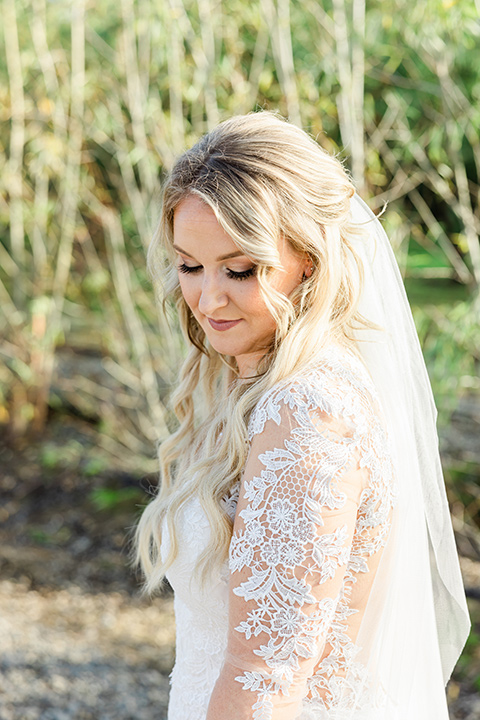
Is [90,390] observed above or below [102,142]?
below

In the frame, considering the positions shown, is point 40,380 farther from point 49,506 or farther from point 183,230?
point 183,230

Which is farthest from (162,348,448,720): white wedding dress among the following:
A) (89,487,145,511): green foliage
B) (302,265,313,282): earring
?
(89,487,145,511): green foliage

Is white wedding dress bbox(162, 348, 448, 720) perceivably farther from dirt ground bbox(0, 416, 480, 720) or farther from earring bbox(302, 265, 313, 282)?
dirt ground bbox(0, 416, 480, 720)

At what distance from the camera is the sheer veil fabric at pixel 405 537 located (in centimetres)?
138

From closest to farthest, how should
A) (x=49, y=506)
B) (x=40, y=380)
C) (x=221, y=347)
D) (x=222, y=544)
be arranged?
(x=222, y=544)
(x=221, y=347)
(x=49, y=506)
(x=40, y=380)

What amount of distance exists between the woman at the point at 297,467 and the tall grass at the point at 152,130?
174cm

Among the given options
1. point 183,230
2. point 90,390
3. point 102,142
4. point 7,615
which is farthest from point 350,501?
point 90,390

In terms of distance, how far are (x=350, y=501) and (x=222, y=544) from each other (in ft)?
0.86

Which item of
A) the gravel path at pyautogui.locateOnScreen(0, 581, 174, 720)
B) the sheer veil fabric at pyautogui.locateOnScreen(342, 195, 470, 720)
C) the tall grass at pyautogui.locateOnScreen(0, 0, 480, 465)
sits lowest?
the gravel path at pyautogui.locateOnScreen(0, 581, 174, 720)

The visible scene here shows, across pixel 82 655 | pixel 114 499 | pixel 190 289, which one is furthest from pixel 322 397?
pixel 114 499

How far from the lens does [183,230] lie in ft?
4.25

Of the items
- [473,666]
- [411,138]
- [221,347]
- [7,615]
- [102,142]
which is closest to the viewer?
[221,347]

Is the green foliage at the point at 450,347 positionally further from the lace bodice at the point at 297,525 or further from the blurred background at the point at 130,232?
the lace bodice at the point at 297,525

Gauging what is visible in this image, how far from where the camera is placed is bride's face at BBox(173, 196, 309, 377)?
1.26 m
